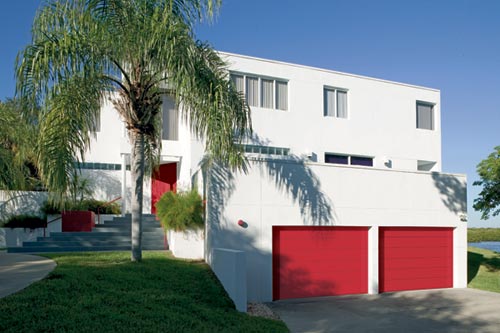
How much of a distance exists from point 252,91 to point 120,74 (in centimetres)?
886

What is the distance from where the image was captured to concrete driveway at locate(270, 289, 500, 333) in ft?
34.1

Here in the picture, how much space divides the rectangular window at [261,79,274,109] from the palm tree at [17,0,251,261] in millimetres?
8120

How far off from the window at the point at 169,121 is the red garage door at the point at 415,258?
9.72 metres

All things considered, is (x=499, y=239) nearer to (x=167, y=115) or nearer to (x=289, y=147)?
(x=289, y=147)

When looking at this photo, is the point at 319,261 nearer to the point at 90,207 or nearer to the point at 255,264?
the point at 255,264

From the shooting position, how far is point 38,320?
7.54 meters

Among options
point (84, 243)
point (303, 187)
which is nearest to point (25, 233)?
point (84, 243)

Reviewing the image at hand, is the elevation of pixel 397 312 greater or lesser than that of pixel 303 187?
lesser

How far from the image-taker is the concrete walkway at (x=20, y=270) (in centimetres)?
943

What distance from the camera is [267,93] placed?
20859 mm

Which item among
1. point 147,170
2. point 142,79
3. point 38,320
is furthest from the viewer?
point 147,170

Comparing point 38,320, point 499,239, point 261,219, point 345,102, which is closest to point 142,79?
point 261,219

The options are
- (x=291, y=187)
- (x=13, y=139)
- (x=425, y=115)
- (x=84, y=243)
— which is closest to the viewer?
(x=291, y=187)

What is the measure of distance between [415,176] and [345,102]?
737 centimetres
